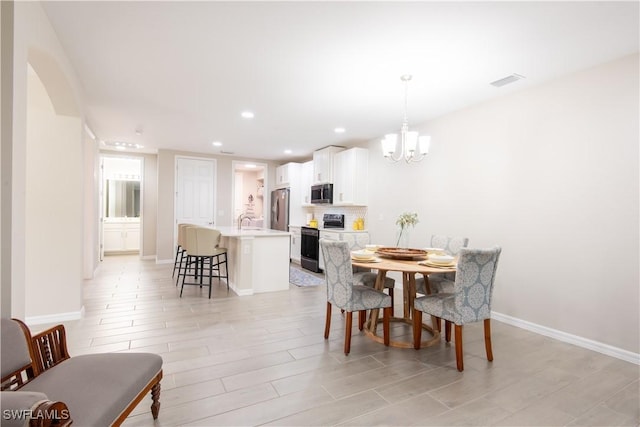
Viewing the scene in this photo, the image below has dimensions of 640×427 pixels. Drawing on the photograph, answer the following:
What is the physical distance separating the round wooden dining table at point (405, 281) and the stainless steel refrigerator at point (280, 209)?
14.3ft

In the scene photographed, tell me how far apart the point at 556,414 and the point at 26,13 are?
3.88 metres

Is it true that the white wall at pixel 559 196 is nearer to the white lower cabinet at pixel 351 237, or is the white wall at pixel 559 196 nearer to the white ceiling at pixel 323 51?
the white ceiling at pixel 323 51

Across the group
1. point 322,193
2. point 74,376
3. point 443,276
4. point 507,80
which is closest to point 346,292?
point 443,276

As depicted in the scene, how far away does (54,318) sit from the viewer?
3180 millimetres

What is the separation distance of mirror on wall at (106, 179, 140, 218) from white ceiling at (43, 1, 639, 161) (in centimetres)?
434

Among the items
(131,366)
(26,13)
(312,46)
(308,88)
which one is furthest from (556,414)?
(26,13)

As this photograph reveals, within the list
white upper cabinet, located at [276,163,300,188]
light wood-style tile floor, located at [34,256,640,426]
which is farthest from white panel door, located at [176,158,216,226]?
light wood-style tile floor, located at [34,256,640,426]

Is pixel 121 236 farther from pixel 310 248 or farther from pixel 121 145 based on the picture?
pixel 310 248

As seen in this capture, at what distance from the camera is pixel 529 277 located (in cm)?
322

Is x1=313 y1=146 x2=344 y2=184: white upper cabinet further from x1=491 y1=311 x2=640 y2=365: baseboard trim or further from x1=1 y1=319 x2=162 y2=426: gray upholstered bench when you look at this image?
x1=1 y1=319 x2=162 y2=426: gray upholstered bench

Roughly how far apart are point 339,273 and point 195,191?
219 inches

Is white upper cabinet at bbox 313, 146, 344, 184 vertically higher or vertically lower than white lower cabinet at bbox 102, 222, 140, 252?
higher

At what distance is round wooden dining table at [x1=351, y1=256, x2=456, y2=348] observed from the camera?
96.7 inches

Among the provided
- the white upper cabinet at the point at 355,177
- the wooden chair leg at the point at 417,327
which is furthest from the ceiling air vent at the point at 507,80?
the white upper cabinet at the point at 355,177
